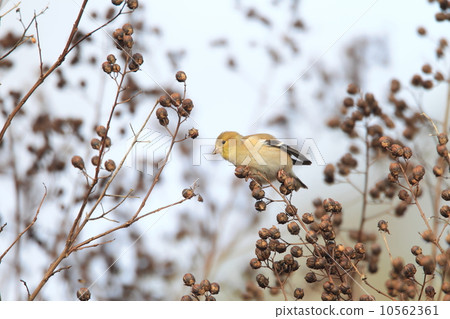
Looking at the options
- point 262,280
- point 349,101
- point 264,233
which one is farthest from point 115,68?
point 349,101

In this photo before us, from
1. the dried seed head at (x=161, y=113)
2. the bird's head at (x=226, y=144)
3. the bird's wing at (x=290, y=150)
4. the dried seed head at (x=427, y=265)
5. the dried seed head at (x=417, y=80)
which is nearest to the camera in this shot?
the dried seed head at (x=427, y=265)

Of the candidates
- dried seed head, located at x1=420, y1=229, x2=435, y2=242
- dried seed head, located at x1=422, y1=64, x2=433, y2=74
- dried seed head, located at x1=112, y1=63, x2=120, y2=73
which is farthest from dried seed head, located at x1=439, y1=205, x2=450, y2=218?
dried seed head, located at x1=112, y1=63, x2=120, y2=73

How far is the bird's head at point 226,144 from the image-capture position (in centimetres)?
349

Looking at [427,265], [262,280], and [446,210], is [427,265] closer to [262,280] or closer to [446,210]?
[446,210]

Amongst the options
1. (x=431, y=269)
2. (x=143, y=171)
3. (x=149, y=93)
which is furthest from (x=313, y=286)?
(x=149, y=93)

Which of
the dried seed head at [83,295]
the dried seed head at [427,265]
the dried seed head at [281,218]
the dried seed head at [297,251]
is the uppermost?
the dried seed head at [281,218]

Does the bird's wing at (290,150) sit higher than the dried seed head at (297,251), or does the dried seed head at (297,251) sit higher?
the bird's wing at (290,150)

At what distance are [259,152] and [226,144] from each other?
0.77ft

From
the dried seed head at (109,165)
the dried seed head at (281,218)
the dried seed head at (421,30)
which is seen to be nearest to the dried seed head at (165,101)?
the dried seed head at (109,165)

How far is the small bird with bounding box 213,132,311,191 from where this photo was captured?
132 inches

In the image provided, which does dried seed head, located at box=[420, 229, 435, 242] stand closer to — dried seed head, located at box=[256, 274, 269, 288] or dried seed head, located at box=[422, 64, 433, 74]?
dried seed head, located at box=[256, 274, 269, 288]

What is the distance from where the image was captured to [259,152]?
135 inches

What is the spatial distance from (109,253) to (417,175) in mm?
2027

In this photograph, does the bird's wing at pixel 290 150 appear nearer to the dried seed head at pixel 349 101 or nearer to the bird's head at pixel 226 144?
the bird's head at pixel 226 144
